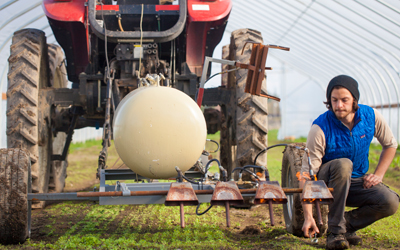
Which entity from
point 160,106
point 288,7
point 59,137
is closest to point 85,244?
point 160,106

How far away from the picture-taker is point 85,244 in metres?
3.29

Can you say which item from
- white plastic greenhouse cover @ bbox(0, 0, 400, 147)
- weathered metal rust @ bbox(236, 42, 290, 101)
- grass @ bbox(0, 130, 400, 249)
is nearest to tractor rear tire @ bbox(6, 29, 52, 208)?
grass @ bbox(0, 130, 400, 249)

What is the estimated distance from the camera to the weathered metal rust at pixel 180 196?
2.86 meters

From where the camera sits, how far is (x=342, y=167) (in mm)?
3160

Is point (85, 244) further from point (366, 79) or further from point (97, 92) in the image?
point (366, 79)

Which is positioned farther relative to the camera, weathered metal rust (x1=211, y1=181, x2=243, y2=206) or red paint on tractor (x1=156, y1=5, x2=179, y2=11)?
red paint on tractor (x1=156, y1=5, x2=179, y2=11)

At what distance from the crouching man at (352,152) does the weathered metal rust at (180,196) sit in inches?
34.3

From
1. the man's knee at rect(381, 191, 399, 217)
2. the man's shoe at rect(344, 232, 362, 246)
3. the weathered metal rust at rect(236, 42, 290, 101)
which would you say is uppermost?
the weathered metal rust at rect(236, 42, 290, 101)

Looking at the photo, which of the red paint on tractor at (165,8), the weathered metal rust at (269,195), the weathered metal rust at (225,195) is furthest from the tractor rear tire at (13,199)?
the red paint on tractor at (165,8)

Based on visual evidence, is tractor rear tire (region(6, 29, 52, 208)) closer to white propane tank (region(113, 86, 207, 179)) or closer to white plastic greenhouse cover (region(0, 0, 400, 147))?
white propane tank (region(113, 86, 207, 179))

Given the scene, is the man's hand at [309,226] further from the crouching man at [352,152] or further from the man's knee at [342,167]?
the man's knee at [342,167]

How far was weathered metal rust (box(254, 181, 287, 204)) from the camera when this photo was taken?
2900 mm

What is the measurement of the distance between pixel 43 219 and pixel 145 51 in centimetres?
206

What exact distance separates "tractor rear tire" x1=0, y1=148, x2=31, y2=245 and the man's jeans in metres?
2.29
